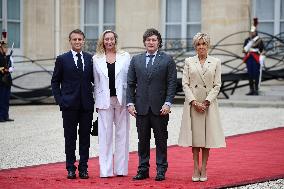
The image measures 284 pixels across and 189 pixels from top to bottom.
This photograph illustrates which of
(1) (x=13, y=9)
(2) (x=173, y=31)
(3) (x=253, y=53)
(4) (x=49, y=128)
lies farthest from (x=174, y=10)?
(4) (x=49, y=128)

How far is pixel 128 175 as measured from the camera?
10.1 meters

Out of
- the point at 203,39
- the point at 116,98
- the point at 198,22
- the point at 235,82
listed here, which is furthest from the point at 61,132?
the point at 198,22

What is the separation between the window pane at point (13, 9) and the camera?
25.5m

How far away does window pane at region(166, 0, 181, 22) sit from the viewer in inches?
997

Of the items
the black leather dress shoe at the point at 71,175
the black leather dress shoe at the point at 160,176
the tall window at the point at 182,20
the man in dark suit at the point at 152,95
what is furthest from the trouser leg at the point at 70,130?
the tall window at the point at 182,20

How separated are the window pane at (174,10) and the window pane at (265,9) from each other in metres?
2.62

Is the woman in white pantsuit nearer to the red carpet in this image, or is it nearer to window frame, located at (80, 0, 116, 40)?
the red carpet

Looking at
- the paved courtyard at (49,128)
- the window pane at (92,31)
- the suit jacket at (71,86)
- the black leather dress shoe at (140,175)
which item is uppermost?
the window pane at (92,31)

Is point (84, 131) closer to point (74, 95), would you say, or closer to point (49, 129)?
point (74, 95)

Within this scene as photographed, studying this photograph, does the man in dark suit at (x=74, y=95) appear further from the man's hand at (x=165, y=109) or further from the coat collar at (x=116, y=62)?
the man's hand at (x=165, y=109)

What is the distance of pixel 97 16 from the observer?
86.5 ft

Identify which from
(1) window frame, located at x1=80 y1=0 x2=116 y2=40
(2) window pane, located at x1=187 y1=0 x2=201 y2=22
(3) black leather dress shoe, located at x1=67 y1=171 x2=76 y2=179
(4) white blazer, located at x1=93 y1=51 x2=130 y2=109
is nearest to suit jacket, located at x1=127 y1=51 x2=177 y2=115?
(4) white blazer, located at x1=93 y1=51 x2=130 y2=109

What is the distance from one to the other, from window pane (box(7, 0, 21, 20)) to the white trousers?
16108mm

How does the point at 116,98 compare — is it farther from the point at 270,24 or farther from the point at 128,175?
the point at 270,24
